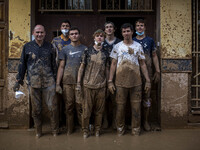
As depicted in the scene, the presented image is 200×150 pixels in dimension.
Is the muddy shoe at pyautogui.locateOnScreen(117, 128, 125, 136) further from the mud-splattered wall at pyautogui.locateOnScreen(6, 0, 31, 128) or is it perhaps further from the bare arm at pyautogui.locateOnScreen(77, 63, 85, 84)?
the mud-splattered wall at pyautogui.locateOnScreen(6, 0, 31, 128)

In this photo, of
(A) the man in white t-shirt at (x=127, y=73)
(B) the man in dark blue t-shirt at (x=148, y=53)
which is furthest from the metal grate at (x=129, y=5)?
(A) the man in white t-shirt at (x=127, y=73)

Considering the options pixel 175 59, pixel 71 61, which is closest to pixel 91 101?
pixel 71 61

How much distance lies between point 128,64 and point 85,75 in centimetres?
81

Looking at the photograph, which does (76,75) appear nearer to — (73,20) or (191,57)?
(73,20)

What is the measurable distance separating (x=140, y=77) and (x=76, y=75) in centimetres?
118

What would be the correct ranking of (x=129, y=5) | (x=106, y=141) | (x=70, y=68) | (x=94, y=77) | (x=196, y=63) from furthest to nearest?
1. (x=129, y=5)
2. (x=196, y=63)
3. (x=70, y=68)
4. (x=94, y=77)
5. (x=106, y=141)

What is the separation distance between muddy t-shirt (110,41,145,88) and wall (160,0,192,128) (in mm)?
733

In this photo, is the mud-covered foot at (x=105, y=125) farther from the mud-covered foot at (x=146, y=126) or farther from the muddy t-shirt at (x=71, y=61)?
the muddy t-shirt at (x=71, y=61)

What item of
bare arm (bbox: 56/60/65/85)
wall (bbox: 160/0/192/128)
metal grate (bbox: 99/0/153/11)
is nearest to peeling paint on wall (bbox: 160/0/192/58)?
wall (bbox: 160/0/192/128)

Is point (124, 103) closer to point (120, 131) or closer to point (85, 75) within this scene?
point (120, 131)

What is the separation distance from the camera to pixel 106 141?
3986 mm

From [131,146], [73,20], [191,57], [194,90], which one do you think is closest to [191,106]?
[194,90]

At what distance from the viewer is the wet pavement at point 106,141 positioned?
12.2ft

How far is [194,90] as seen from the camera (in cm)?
484
